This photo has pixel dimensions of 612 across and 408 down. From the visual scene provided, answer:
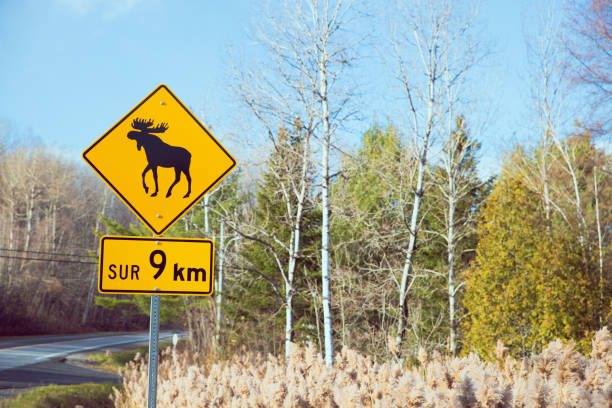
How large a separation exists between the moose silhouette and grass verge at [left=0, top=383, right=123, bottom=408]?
28.0 feet

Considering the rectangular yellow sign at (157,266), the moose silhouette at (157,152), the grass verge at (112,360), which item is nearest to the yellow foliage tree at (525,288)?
the rectangular yellow sign at (157,266)

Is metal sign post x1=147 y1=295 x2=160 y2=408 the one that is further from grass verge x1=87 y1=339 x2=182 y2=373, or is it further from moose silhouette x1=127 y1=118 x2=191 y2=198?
grass verge x1=87 y1=339 x2=182 y2=373

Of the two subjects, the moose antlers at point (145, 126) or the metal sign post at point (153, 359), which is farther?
the moose antlers at point (145, 126)

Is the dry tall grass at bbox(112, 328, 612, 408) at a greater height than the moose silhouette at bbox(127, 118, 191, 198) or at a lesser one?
lesser

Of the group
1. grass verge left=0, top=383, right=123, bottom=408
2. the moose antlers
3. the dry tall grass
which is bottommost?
grass verge left=0, top=383, right=123, bottom=408

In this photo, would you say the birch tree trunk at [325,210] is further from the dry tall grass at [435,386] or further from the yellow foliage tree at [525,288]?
the dry tall grass at [435,386]

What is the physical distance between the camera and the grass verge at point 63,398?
10570 millimetres

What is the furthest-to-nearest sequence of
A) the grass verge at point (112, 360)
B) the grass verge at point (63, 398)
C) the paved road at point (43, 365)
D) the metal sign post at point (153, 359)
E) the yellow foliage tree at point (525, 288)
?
the grass verge at point (112, 360), the paved road at point (43, 365), the yellow foliage tree at point (525, 288), the grass verge at point (63, 398), the metal sign post at point (153, 359)

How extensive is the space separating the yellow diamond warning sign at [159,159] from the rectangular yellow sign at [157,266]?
0.48 ft

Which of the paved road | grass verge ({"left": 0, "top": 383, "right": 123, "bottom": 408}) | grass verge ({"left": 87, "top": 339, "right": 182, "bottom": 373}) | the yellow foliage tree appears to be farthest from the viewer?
grass verge ({"left": 87, "top": 339, "right": 182, "bottom": 373})

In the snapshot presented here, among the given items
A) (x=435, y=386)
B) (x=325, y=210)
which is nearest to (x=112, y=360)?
(x=325, y=210)

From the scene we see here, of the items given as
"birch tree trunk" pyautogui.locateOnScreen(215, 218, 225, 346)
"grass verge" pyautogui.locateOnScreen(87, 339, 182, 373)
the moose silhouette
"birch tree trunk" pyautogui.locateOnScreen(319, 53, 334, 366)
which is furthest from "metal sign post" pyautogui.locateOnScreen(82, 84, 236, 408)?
"grass verge" pyautogui.locateOnScreen(87, 339, 182, 373)

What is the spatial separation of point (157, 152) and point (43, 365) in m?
21.1

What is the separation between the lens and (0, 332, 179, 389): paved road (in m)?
17.8
